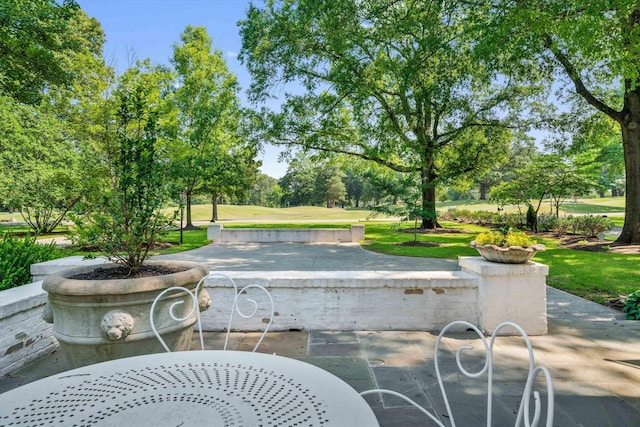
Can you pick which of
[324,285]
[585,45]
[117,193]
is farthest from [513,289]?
[585,45]

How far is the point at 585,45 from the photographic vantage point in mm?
6254

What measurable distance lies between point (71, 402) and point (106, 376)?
206 mm

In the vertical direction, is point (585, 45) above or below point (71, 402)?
above

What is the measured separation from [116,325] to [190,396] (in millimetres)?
1072

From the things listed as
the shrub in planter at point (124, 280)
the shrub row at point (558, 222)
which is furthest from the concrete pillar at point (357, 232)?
the shrub in planter at point (124, 280)

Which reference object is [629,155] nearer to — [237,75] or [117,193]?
[117,193]

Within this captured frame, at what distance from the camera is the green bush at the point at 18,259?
3.25 metres

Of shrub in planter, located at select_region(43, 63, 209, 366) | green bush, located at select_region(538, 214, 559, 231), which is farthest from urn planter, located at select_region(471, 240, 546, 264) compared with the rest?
green bush, located at select_region(538, 214, 559, 231)

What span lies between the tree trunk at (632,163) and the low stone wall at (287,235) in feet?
25.7

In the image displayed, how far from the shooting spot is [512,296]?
11.2ft

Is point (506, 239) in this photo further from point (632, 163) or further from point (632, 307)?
point (632, 163)

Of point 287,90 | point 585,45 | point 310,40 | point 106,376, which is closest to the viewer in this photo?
point 106,376

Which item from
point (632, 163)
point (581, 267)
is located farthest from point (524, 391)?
point (632, 163)

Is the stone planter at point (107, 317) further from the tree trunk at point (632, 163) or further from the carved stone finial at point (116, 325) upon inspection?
the tree trunk at point (632, 163)
